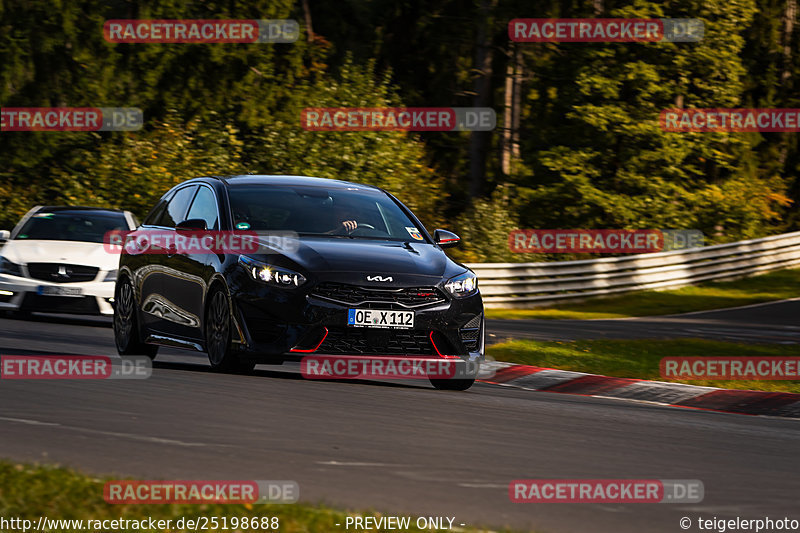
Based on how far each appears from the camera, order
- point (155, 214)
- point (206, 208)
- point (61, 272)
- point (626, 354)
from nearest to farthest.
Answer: point (206, 208) → point (155, 214) → point (626, 354) → point (61, 272)

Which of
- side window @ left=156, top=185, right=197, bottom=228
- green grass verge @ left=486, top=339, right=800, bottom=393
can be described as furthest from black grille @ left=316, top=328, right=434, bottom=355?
green grass verge @ left=486, top=339, right=800, bottom=393

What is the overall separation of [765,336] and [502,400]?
1191 centimetres

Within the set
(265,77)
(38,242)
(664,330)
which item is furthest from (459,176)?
(38,242)

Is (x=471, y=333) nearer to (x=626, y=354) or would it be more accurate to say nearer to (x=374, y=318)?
(x=374, y=318)

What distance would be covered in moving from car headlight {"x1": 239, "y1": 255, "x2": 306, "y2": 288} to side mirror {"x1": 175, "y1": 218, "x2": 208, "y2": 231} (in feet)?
3.00

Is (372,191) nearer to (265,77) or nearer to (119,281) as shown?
(119,281)

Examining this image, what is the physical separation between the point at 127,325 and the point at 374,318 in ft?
10.9

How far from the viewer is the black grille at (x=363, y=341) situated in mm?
10570

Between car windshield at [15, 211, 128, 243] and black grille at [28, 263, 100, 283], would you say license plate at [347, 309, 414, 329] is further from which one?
car windshield at [15, 211, 128, 243]

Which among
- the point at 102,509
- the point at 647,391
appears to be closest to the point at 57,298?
the point at 647,391

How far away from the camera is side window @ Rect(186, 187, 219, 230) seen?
38.8 feet

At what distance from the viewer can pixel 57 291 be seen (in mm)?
17047

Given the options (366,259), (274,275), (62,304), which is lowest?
Result: (62,304)

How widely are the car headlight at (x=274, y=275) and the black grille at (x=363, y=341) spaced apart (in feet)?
1.54
